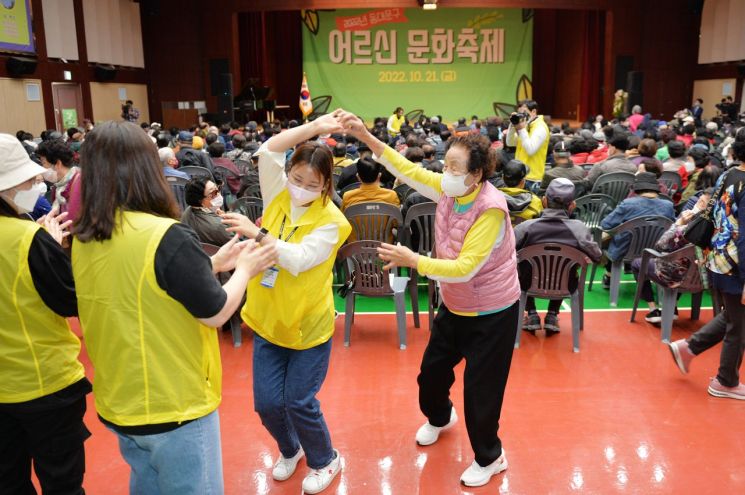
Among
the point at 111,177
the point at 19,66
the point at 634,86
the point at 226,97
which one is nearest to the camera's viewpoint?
the point at 111,177

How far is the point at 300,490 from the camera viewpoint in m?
2.50

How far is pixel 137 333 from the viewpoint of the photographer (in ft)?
4.97

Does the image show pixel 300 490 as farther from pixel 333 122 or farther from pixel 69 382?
pixel 333 122

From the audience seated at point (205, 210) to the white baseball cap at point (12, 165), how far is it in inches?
76.2

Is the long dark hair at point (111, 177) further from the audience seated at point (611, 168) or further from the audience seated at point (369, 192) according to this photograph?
the audience seated at point (611, 168)

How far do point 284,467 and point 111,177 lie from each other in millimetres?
1551

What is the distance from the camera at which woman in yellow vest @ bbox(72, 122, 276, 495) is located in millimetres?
1467

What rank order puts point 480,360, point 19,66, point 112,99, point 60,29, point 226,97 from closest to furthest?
point 480,360 → point 19,66 → point 60,29 → point 112,99 → point 226,97

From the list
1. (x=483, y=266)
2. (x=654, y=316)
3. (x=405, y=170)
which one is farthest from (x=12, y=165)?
(x=654, y=316)

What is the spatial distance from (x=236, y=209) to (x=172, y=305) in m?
3.95

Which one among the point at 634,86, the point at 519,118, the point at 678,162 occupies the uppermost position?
the point at 634,86

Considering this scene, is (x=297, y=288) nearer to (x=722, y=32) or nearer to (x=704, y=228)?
(x=704, y=228)

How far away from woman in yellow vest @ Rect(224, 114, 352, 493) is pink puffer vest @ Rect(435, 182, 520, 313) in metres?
0.40

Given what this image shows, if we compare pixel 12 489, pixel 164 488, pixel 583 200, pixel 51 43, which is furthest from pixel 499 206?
pixel 51 43
